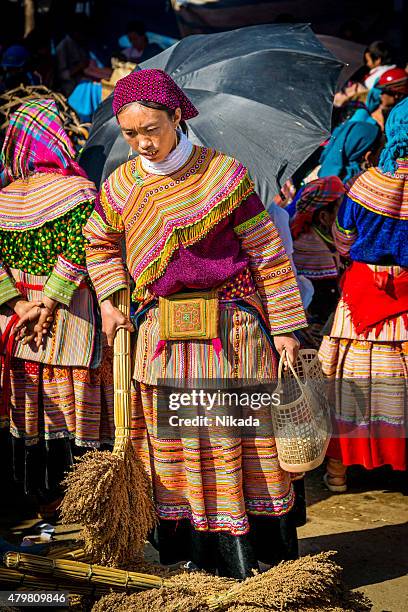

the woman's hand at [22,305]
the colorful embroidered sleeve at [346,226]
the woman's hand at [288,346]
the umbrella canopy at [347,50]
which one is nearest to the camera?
the woman's hand at [288,346]

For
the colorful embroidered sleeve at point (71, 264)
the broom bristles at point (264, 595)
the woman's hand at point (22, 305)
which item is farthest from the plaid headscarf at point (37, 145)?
the broom bristles at point (264, 595)

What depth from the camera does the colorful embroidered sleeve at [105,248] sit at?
12.3ft

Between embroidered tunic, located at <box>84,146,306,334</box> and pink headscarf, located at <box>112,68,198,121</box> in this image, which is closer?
pink headscarf, located at <box>112,68,198,121</box>

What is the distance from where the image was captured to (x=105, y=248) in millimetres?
3826

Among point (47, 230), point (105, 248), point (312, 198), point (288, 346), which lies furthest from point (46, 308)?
point (312, 198)

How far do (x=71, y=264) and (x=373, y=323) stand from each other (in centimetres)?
173

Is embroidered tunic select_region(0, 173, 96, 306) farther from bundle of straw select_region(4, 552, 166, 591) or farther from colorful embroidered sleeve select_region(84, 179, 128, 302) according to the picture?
bundle of straw select_region(4, 552, 166, 591)

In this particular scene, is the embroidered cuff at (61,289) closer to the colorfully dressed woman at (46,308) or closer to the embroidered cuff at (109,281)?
the colorfully dressed woman at (46,308)

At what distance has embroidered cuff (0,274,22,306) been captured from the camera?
444 cm

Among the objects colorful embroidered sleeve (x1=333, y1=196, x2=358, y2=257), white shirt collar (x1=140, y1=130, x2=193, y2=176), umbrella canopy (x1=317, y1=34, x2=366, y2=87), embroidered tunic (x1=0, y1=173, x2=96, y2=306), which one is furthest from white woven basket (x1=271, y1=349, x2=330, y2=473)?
umbrella canopy (x1=317, y1=34, x2=366, y2=87)

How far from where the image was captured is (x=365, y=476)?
566cm

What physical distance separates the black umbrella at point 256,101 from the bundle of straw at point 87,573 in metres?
2.03

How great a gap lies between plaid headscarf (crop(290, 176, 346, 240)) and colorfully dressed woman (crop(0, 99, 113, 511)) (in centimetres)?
181

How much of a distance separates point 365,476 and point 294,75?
8.07 feet
